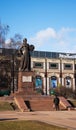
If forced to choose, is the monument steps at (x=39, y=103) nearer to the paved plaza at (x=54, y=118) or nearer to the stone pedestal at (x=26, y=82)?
the stone pedestal at (x=26, y=82)

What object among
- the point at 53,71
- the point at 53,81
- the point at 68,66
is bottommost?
the point at 53,81

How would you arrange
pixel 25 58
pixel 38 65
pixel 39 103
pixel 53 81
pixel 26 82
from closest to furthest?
pixel 39 103 → pixel 26 82 → pixel 25 58 → pixel 38 65 → pixel 53 81

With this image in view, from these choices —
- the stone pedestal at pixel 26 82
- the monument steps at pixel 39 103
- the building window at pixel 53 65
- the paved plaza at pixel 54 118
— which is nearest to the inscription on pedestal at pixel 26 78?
the stone pedestal at pixel 26 82

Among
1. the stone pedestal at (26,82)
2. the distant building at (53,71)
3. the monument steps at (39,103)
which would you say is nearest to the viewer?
the monument steps at (39,103)

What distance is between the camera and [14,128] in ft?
53.8

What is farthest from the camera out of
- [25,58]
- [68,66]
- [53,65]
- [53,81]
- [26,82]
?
[68,66]

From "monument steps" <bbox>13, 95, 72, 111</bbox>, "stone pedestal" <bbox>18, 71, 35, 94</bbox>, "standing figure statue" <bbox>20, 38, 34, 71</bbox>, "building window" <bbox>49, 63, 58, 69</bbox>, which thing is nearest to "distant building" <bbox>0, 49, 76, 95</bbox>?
"building window" <bbox>49, 63, 58, 69</bbox>

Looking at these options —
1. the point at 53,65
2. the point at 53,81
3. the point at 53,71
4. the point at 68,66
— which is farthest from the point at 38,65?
the point at 68,66

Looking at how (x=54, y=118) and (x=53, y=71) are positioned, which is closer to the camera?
(x=54, y=118)

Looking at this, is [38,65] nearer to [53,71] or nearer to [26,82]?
[53,71]

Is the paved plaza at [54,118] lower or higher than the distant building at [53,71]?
higher

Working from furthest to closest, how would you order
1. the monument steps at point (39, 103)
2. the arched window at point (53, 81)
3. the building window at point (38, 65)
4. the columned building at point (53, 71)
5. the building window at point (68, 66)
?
1. the building window at point (68, 66)
2. the arched window at point (53, 81)
3. the columned building at point (53, 71)
4. the building window at point (38, 65)
5. the monument steps at point (39, 103)

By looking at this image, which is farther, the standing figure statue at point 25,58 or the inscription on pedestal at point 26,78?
the standing figure statue at point 25,58

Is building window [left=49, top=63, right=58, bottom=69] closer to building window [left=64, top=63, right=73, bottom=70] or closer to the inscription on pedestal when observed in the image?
building window [left=64, top=63, right=73, bottom=70]
